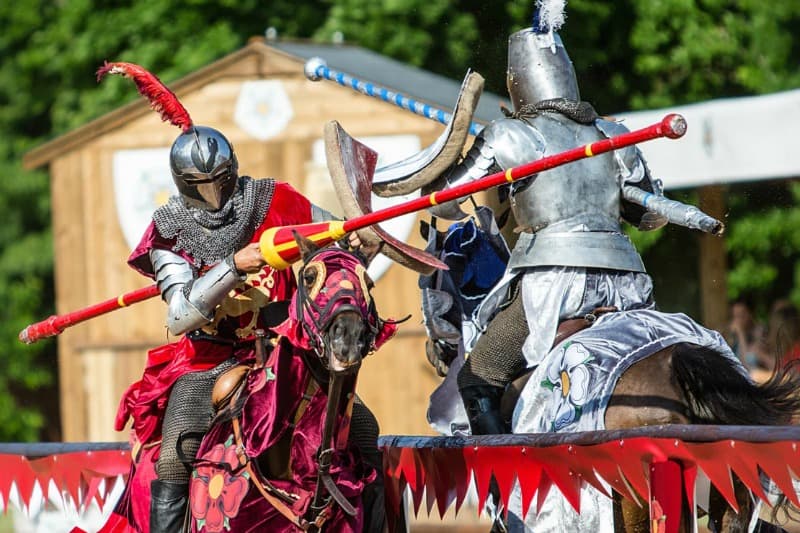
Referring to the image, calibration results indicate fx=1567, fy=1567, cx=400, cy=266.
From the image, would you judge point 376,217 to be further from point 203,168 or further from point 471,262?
point 471,262

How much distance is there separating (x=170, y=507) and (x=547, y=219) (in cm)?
178

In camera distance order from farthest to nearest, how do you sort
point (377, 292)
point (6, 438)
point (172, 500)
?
point (6, 438) → point (377, 292) → point (172, 500)

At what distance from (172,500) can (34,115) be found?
1265 centimetres

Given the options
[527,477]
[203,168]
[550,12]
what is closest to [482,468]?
[527,477]

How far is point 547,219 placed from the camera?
235 inches

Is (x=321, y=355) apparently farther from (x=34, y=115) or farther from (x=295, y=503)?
(x=34, y=115)

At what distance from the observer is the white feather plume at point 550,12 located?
6082 millimetres

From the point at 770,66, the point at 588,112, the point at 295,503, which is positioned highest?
the point at 770,66

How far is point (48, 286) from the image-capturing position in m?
17.5

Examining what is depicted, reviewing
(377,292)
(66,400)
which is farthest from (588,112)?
(66,400)

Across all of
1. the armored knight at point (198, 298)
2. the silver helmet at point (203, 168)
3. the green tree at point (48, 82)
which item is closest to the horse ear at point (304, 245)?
the armored knight at point (198, 298)

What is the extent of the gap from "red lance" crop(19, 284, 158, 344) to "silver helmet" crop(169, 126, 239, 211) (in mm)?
361

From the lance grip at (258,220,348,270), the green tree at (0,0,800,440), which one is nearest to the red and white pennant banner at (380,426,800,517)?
the lance grip at (258,220,348,270)

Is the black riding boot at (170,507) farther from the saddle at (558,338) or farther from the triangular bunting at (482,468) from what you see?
the saddle at (558,338)
